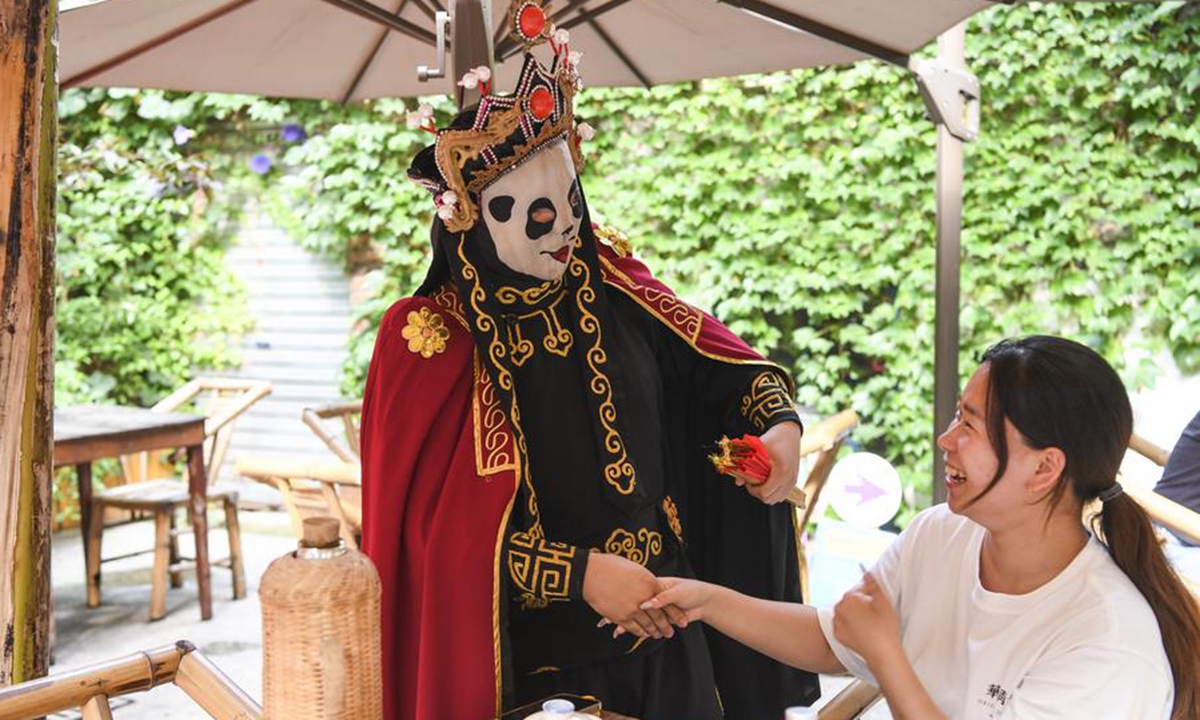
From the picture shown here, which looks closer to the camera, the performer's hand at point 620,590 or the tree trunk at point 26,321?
the performer's hand at point 620,590

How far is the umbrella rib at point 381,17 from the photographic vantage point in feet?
8.70

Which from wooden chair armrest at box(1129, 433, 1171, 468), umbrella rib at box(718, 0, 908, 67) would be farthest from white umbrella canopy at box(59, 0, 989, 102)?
wooden chair armrest at box(1129, 433, 1171, 468)

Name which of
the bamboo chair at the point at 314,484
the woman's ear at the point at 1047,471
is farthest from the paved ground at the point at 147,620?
the woman's ear at the point at 1047,471

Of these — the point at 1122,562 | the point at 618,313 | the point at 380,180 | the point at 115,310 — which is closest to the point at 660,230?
the point at 380,180

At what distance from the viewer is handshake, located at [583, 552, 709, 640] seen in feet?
5.36

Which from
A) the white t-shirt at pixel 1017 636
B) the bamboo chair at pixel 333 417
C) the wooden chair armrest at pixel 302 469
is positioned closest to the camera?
the white t-shirt at pixel 1017 636

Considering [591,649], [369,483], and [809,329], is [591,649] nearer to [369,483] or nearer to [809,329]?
[369,483]

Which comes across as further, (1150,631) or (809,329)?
(809,329)

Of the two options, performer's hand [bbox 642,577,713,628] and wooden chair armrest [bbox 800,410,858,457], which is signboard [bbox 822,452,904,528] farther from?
performer's hand [bbox 642,577,713,628]

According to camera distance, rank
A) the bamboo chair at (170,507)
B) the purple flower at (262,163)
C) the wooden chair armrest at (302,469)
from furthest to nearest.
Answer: the purple flower at (262,163), the bamboo chair at (170,507), the wooden chair armrest at (302,469)

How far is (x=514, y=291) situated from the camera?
1.77 meters

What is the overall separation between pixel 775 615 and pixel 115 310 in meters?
6.11

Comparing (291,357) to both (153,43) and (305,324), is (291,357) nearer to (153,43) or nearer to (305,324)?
(305,324)

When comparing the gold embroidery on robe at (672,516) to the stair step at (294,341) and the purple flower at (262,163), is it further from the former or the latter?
the purple flower at (262,163)
